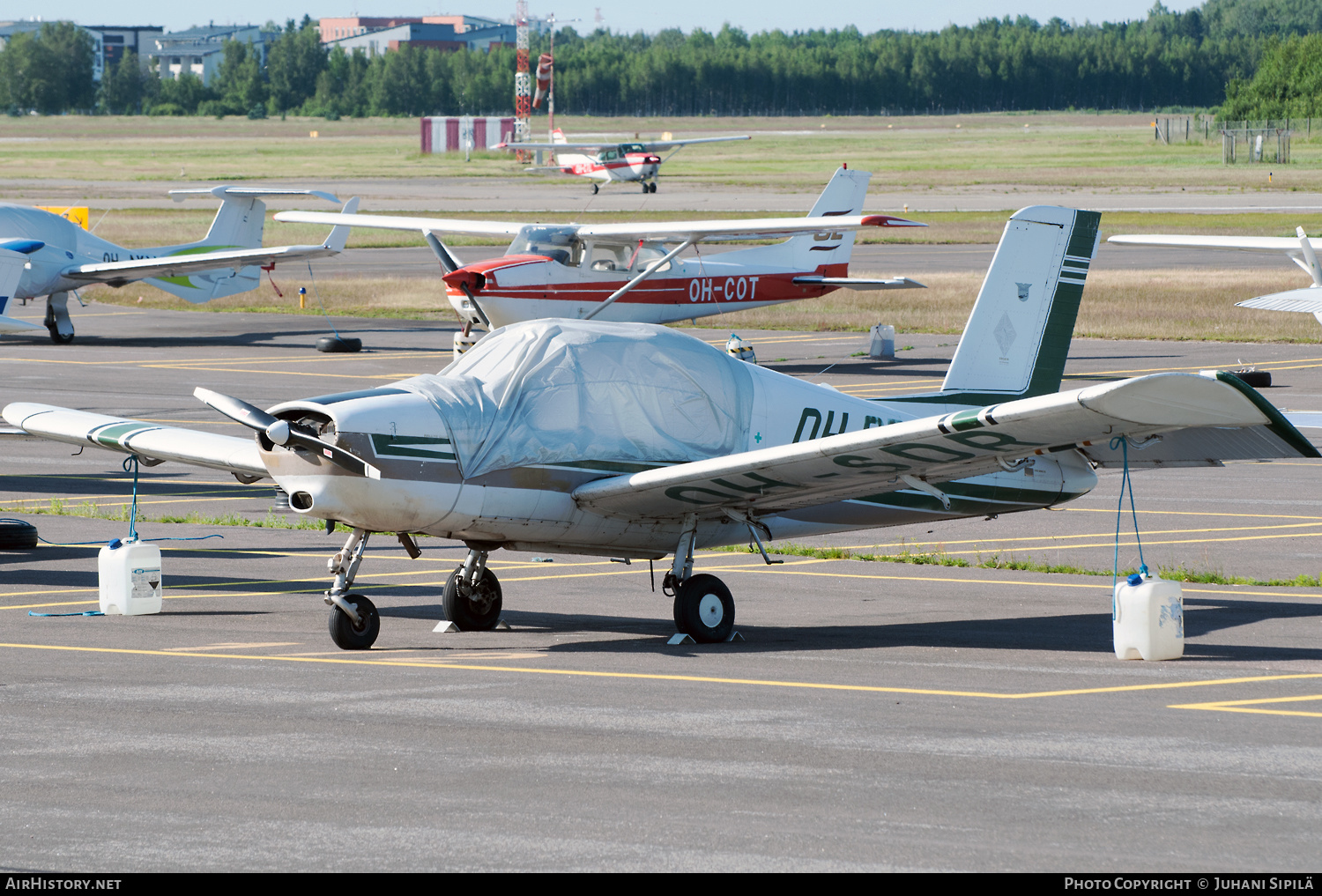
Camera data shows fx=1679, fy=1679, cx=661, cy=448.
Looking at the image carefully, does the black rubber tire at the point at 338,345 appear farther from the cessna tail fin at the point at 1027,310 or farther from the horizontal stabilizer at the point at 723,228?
the cessna tail fin at the point at 1027,310

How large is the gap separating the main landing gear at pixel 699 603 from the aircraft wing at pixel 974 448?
42cm

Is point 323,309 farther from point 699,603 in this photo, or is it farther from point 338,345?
point 699,603

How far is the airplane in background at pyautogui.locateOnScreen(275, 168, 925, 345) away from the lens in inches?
1204

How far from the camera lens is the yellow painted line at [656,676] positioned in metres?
10.2

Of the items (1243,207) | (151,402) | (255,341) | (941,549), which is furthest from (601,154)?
(941,549)

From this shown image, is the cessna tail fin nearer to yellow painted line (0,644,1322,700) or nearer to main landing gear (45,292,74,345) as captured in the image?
yellow painted line (0,644,1322,700)

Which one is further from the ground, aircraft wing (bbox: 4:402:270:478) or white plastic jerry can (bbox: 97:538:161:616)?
aircraft wing (bbox: 4:402:270:478)

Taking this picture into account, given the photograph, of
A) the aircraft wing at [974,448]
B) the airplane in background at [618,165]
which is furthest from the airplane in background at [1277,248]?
the airplane in background at [618,165]

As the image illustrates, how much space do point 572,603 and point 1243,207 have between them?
66031mm

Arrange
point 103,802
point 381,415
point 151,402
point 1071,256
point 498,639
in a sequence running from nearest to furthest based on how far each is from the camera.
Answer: point 103,802 < point 381,415 < point 498,639 < point 1071,256 < point 151,402

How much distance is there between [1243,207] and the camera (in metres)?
73.6

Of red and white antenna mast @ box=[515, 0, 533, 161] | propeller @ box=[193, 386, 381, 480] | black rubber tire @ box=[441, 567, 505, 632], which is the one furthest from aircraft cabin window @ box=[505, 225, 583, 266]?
red and white antenna mast @ box=[515, 0, 533, 161]

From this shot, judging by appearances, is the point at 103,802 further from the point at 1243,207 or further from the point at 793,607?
the point at 1243,207

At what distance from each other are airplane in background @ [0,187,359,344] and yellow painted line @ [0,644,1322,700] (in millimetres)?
26629
